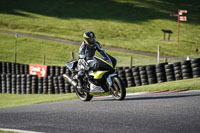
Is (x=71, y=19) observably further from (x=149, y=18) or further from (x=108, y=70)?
(x=108, y=70)

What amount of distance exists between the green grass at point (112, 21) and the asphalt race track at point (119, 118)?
26.4 meters

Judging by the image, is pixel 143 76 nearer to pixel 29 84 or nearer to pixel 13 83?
pixel 29 84

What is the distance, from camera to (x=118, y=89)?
911 centimetres

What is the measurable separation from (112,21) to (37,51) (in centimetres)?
1637

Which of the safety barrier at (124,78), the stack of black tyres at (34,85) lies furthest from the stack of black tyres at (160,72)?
the stack of black tyres at (34,85)

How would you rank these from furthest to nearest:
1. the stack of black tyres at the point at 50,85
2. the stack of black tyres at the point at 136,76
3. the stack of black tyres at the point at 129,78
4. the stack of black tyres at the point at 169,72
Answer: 1. the stack of black tyres at the point at 50,85
2. the stack of black tyres at the point at 129,78
3. the stack of black tyres at the point at 136,76
4. the stack of black tyres at the point at 169,72

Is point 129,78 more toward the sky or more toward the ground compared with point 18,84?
more toward the sky

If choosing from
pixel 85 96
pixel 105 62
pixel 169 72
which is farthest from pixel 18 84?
pixel 105 62

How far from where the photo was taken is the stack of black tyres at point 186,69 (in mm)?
14219

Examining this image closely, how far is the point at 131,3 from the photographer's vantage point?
57.3 m

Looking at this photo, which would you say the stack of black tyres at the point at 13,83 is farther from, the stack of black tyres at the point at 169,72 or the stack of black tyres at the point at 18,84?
the stack of black tyres at the point at 169,72

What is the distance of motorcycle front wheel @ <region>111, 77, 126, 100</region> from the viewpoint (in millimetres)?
8812

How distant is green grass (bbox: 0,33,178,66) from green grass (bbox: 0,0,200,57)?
155 inches

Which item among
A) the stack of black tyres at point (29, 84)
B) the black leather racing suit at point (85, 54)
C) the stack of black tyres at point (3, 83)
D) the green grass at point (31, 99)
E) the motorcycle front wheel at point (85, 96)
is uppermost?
the black leather racing suit at point (85, 54)
